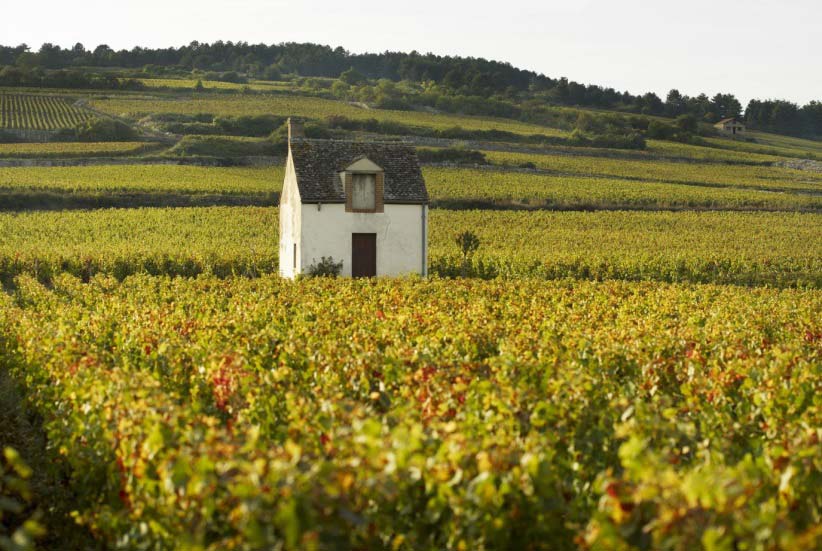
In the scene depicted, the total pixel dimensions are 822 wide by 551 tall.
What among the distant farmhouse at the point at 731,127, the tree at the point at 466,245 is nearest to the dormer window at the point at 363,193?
the tree at the point at 466,245

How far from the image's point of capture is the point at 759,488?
239 inches

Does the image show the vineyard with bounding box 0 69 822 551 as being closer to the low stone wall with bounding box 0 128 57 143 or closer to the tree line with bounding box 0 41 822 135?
the low stone wall with bounding box 0 128 57 143

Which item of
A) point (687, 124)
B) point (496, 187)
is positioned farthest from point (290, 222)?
point (687, 124)

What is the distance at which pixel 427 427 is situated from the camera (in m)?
8.02

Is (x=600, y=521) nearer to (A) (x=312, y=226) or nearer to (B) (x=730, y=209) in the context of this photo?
(A) (x=312, y=226)

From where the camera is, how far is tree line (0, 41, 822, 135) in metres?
139

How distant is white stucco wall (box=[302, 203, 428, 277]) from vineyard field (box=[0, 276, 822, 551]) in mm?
15758

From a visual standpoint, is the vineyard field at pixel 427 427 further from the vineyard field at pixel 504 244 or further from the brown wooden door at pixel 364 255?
the vineyard field at pixel 504 244

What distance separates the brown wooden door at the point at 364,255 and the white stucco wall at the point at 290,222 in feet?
6.42

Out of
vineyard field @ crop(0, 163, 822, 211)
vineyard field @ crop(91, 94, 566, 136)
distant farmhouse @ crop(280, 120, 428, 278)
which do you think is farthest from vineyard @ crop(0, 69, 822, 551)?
vineyard field @ crop(91, 94, 566, 136)

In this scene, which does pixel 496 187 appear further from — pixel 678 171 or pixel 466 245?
pixel 466 245

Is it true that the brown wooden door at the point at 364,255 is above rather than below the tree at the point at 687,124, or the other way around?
below

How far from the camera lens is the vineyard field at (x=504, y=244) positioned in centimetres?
3700

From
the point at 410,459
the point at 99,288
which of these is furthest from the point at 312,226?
the point at 410,459
